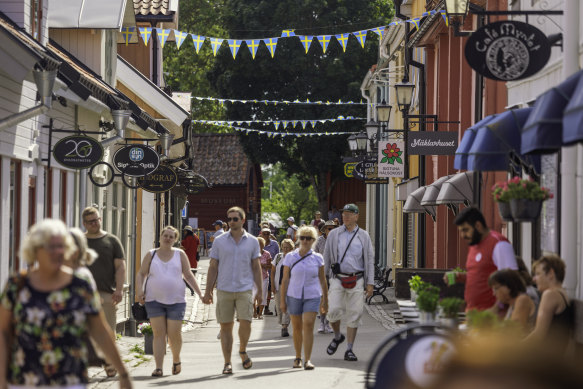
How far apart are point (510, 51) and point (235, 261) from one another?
3.88 metres

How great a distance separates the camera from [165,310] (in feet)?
44.0

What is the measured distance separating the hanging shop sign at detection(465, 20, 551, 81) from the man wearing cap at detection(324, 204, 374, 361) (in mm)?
3522

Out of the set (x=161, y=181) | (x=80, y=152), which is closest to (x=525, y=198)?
(x=80, y=152)

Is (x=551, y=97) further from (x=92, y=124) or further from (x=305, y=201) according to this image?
(x=305, y=201)

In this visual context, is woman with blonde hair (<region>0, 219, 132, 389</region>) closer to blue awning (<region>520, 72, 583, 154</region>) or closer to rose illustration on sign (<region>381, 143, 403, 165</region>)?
blue awning (<region>520, 72, 583, 154</region>)

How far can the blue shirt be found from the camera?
13.6 m

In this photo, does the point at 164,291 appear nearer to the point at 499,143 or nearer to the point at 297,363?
the point at 297,363

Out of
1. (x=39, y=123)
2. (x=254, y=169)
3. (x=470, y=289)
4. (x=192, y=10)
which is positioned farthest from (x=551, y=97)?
(x=254, y=169)

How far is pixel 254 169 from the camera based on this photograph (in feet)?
225

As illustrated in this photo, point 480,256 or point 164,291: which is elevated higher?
point 480,256

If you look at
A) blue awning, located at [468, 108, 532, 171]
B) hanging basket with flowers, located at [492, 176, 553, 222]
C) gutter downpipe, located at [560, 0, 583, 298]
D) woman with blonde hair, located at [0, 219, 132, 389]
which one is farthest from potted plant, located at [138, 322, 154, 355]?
woman with blonde hair, located at [0, 219, 132, 389]

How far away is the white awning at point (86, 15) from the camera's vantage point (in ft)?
63.1

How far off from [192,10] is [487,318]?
5157cm

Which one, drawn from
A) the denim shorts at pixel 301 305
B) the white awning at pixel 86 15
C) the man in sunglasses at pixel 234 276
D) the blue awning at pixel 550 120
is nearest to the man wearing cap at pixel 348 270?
the denim shorts at pixel 301 305
